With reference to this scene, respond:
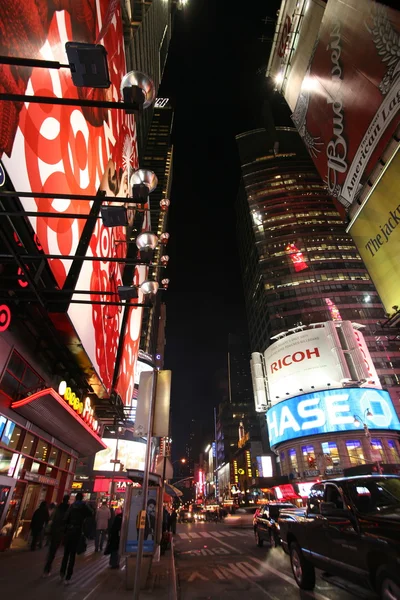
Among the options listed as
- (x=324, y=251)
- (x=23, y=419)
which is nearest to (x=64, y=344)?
(x=23, y=419)

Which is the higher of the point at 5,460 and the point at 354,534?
the point at 5,460

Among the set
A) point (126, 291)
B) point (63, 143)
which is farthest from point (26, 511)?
point (63, 143)

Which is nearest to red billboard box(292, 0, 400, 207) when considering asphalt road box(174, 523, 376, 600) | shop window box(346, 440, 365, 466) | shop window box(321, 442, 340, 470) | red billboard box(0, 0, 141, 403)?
red billboard box(0, 0, 141, 403)

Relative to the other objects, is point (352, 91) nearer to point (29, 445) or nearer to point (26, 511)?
point (29, 445)

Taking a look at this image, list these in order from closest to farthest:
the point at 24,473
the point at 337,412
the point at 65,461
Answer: the point at 24,473, the point at 65,461, the point at 337,412

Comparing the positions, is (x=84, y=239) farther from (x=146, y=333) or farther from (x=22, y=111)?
(x=146, y=333)

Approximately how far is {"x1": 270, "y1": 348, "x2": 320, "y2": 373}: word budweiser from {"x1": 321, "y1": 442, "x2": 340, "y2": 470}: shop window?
41.3 feet

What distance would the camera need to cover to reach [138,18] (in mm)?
23312

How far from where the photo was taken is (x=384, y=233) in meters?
16.1

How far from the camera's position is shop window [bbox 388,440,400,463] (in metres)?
41.2

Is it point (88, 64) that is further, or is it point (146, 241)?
point (146, 241)

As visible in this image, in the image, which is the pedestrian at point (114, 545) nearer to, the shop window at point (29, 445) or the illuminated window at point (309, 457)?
the shop window at point (29, 445)

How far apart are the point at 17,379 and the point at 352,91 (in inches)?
832

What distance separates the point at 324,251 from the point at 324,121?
2588 inches
